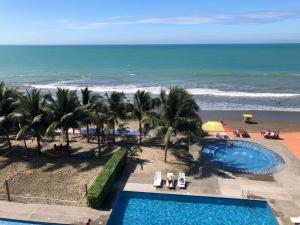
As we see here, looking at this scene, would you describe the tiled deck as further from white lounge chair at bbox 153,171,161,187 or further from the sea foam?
the sea foam

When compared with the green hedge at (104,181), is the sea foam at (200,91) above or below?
below

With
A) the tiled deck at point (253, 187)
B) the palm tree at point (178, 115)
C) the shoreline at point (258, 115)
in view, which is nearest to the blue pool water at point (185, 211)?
the tiled deck at point (253, 187)

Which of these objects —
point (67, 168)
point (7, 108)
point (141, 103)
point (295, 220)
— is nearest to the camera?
point (295, 220)

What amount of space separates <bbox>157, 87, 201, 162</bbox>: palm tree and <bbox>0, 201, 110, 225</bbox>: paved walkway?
6967 mm

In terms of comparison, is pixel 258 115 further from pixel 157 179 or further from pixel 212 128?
pixel 157 179

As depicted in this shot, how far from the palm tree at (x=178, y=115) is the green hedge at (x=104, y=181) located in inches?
121

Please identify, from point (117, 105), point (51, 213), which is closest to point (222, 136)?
point (117, 105)

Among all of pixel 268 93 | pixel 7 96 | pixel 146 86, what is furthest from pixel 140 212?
pixel 146 86

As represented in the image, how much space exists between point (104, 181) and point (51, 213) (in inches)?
113

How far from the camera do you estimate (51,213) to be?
15.0 metres

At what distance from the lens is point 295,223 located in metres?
14.5

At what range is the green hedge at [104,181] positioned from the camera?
15.3m

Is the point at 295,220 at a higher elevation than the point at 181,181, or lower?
lower

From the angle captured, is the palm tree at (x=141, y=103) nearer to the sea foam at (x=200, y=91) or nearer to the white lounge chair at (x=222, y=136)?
the white lounge chair at (x=222, y=136)
